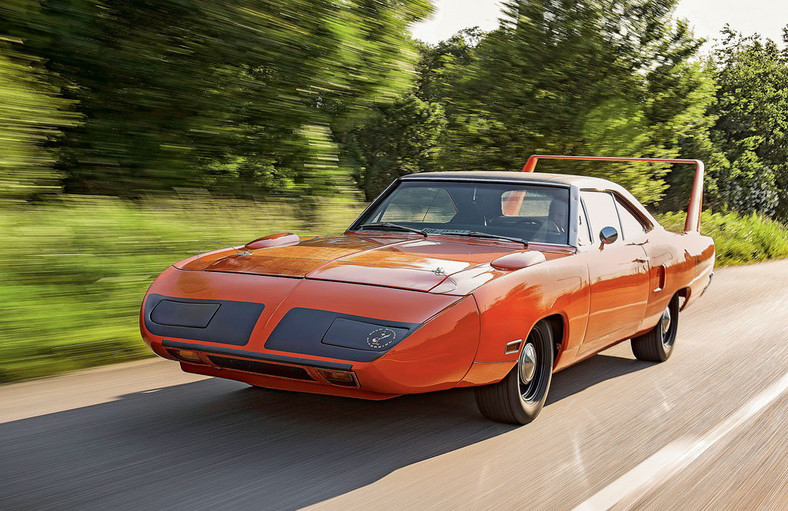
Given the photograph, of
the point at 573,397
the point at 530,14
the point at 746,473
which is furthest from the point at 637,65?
the point at 746,473

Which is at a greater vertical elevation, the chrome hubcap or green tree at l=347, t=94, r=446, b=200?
the chrome hubcap

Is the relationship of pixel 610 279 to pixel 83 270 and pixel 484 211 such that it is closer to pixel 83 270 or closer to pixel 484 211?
pixel 484 211

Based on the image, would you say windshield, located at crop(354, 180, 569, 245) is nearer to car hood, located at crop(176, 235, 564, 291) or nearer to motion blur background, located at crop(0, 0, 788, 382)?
car hood, located at crop(176, 235, 564, 291)

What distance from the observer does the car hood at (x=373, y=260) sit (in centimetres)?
477

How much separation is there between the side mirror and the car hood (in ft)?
2.36

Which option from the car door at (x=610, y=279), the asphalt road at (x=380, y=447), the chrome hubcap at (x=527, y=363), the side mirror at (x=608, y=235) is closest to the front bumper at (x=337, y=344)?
the asphalt road at (x=380, y=447)

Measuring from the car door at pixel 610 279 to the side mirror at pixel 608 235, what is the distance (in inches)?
2.3

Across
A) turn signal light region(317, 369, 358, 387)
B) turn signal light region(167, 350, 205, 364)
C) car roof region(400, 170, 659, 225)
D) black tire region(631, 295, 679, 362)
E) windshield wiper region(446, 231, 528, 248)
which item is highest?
car roof region(400, 170, 659, 225)

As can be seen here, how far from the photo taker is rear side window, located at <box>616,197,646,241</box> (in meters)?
6.88

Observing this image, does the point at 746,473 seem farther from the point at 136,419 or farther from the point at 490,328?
the point at 136,419

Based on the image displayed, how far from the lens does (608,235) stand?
6129 millimetres

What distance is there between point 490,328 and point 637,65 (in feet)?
56.6

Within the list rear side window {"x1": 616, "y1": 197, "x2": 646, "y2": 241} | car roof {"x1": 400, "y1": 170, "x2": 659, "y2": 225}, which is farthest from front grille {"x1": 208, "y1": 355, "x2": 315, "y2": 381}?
rear side window {"x1": 616, "y1": 197, "x2": 646, "y2": 241}

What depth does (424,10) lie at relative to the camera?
12281 mm
